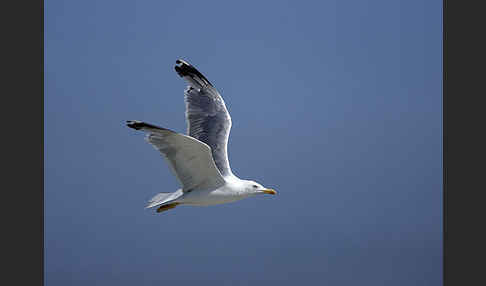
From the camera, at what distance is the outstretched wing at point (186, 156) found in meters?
3.46

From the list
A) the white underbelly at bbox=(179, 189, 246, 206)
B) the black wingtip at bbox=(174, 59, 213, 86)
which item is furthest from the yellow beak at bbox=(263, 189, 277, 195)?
the black wingtip at bbox=(174, 59, 213, 86)

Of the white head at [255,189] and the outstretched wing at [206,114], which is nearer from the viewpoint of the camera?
the white head at [255,189]

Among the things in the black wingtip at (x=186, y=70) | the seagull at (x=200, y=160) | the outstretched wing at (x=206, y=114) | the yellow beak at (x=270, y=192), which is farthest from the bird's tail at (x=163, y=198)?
the black wingtip at (x=186, y=70)

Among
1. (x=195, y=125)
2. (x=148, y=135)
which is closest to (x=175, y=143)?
(x=148, y=135)

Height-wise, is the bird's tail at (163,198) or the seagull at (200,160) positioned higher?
the seagull at (200,160)

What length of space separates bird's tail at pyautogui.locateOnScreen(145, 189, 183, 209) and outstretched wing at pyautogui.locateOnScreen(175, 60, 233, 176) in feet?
1.26

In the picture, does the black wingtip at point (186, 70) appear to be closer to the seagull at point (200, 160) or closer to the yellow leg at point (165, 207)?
the seagull at point (200, 160)

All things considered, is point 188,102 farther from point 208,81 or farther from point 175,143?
point 175,143

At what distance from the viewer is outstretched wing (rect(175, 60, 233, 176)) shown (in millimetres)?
4270

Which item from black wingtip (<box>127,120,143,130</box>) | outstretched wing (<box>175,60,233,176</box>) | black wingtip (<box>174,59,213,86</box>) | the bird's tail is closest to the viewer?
black wingtip (<box>127,120,143,130</box>)

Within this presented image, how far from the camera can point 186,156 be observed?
3.65 meters

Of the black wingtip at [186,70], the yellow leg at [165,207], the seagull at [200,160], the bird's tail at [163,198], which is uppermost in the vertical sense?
the black wingtip at [186,70]

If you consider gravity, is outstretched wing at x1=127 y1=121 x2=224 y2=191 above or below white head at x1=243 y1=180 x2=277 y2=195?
above

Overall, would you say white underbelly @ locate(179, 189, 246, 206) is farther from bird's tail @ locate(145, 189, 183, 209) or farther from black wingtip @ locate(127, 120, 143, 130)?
black wingtip @ locate(127, 120, 143, 130)
